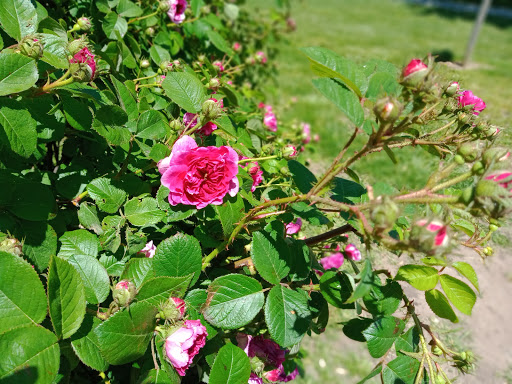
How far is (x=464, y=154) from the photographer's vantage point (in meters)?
0.70

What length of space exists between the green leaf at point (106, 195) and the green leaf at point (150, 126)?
13 cm

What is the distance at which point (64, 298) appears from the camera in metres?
0.70

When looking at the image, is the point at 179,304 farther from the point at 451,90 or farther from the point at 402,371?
the point at 451,90

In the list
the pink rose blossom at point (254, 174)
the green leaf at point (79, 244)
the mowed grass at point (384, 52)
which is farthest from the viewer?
the mowed grass at point (384, 52)

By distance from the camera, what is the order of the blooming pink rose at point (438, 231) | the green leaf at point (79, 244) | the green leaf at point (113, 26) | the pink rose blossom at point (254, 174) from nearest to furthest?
the blooming pink rose at point (438, 231) < the green leaf at point (79, 244) < the pink rose blossom at point (254, 174) < the green leaf at point (113, 26)

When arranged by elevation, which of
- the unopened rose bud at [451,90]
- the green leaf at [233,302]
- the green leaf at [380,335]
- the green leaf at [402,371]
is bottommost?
the green leaf at [402,371]

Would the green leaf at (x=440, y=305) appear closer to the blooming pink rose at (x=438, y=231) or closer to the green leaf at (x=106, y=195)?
the blooming pink rose at (x=438, y=231)

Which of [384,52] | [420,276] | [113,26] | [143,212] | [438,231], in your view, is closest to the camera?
[438,231]

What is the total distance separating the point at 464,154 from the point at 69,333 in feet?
2.35

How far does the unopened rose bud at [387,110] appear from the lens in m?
0.63

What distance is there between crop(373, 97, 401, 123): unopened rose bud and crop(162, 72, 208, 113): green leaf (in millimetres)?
435

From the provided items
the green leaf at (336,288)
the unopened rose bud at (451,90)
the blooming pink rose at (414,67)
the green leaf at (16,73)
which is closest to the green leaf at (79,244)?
the green leaf at (16,73)

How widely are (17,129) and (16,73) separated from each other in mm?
102

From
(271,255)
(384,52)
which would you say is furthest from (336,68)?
(384,52)
